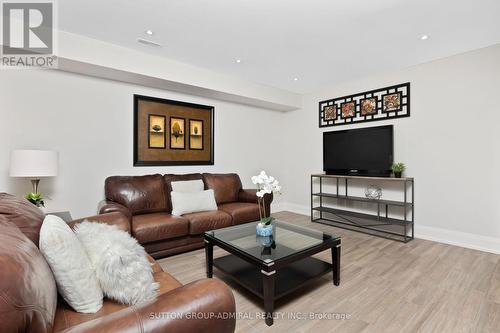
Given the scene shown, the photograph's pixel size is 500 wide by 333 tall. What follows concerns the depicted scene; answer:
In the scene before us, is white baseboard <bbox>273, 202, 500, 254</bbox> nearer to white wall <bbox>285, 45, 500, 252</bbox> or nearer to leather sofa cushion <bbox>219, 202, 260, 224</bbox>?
white wall <bbox>285, 45, 500, 252</bbox>

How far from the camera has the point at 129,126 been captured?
11.1 ft

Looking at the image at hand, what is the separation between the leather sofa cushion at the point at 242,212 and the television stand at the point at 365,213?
147 centimetres

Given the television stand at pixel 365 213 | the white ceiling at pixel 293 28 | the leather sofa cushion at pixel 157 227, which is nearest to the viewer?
the white ceiling at pixel 293 28

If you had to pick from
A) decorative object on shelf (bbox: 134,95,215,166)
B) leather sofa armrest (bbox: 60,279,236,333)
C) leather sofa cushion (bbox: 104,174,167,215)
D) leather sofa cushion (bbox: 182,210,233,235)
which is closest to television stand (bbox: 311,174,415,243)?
leather sofa cushion (bbox: 182,210,233,235)

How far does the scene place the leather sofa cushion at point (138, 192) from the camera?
117 inches

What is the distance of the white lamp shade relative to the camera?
225 centimetres

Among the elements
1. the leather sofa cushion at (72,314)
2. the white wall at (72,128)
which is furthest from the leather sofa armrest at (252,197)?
the leather sofa cushion at (72,314)

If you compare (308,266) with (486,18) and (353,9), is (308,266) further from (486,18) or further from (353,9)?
(486,18)

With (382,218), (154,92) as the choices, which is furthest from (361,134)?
(154,92)

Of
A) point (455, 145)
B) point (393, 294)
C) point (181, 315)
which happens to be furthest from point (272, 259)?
point (455, 145)

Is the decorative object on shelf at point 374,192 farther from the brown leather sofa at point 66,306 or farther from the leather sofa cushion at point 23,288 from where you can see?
the leather sofa cushion at point 23,288

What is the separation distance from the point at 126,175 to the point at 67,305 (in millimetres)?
2512

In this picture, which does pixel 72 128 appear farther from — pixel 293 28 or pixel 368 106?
pixel 368 106

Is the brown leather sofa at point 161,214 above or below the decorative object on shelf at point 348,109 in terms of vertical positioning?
below
